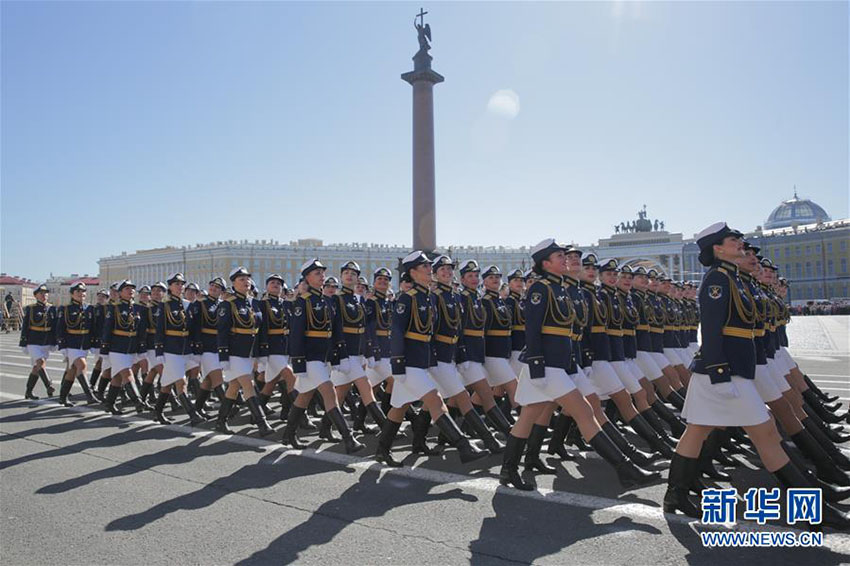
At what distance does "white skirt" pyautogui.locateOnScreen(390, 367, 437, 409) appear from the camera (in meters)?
6.45

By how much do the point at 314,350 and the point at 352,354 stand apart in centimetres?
66

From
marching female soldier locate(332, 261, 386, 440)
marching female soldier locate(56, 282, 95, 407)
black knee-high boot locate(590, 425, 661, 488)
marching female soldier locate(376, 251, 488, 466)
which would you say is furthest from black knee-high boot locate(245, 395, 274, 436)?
marching female soldier locate(56, 282, 95, 407)

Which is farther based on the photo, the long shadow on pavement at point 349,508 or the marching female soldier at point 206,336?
the marching female soldier at point 206,336

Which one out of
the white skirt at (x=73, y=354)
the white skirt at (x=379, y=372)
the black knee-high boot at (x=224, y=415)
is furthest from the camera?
the white skirt at (x=73, y=354)

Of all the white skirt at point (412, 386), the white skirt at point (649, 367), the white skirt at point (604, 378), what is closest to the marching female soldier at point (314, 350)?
the white skirt at point (412, 386)

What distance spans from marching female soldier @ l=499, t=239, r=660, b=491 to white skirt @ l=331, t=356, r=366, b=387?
2822 mm

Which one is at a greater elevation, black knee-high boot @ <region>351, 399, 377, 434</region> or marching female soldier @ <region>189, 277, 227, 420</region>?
marching female soldier @ <region>189, 277, 227, 420</region>

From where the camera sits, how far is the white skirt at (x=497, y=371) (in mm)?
8257

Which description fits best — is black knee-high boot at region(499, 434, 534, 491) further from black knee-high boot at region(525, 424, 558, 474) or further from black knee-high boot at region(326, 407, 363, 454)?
black knee-high boot at region(326, 407, 363, 454)

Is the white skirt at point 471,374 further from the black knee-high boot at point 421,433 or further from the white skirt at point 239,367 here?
the white skirt at point 239,367

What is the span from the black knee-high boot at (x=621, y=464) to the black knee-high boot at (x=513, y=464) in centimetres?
66

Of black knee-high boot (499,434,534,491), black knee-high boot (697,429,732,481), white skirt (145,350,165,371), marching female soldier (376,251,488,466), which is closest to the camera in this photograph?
black knee-high boot (697,429,732,481)

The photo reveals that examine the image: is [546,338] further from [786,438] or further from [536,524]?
[786,438]

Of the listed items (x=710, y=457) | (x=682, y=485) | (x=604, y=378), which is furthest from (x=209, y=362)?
(x=682, y=485)
